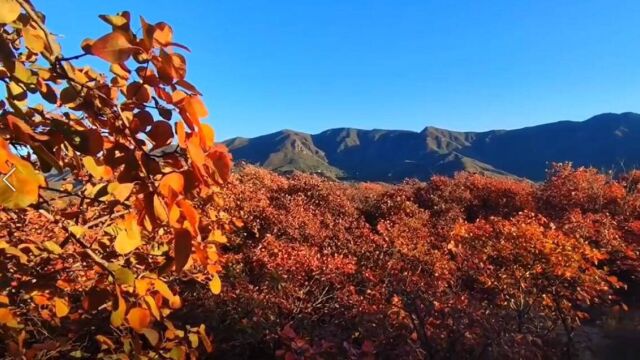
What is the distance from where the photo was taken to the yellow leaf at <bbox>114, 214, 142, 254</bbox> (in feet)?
3.63

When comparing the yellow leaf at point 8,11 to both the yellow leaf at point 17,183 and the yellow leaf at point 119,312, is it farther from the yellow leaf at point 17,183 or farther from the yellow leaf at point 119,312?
the yellow leaf at point 119,312

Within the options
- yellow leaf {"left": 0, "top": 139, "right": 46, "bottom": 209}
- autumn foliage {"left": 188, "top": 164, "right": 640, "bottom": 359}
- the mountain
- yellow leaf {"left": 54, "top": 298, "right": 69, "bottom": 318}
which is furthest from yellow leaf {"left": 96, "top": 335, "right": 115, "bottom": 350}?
the mountain

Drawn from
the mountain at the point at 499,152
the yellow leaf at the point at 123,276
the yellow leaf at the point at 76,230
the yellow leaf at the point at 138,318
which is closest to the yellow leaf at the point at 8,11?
the yellow leaf at the point at 123,276

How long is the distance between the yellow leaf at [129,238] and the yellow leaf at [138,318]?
0.33 m

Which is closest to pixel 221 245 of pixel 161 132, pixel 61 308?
pixel 61 308

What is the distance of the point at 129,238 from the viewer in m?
1.14

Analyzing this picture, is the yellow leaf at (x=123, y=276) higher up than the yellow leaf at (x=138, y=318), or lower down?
higher up

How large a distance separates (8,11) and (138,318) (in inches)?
33.7

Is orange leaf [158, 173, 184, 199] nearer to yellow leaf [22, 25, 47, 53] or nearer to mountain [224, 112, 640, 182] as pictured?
yellow leaf [22, 25, 47, 53]

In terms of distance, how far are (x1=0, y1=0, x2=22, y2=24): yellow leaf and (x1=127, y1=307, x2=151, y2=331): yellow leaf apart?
32.8 inches

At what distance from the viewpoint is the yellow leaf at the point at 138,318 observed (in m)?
1.38

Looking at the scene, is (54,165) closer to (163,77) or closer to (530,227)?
(163,77)

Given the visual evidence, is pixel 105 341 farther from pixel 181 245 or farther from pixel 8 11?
pixel 8 11

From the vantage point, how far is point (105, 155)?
45.5 inches
